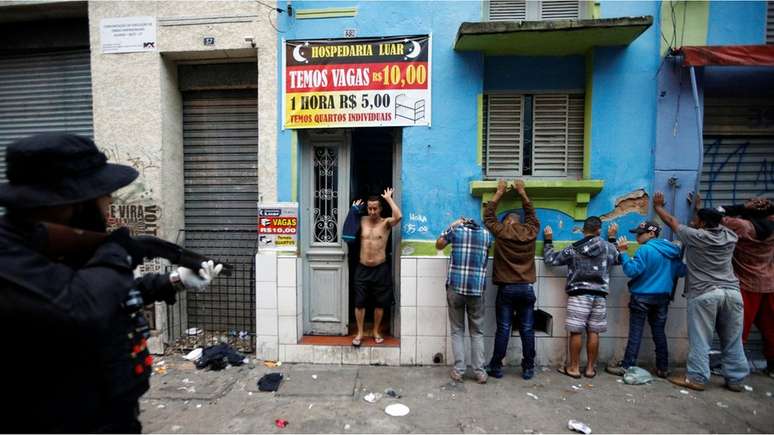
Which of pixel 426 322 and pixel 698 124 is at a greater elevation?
pixel 698 124

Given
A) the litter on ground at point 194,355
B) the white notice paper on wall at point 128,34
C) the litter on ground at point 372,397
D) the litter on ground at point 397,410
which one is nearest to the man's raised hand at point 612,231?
the litter on ground at point 397,410

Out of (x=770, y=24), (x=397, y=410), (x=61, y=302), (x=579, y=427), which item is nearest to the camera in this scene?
(x=61, y=302)

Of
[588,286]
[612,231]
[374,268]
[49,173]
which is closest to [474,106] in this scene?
[612,231]

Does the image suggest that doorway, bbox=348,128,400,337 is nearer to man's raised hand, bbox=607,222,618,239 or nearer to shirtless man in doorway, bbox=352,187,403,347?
shirtless man in doorway, bbox=352,187,403,347

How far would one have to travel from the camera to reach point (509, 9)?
4523mm

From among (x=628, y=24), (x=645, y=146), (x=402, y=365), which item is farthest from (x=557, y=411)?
(x=628, y=24)

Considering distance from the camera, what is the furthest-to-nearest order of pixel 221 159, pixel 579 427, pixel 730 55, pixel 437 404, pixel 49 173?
1. pixel 221 159
2. pixel 730 55
3. pixel 437 404
4. pixel 579 427
5. pixel 49 173

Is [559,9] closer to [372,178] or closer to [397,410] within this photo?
[372,178]

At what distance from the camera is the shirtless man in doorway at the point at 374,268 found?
4539mm

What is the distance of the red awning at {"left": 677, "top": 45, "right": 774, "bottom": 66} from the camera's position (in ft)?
12.6

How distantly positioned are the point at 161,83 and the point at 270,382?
159 inches

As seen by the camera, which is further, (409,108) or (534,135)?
A: (534,135)

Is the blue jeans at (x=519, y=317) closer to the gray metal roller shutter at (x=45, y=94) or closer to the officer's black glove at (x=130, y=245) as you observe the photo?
the officer's black glove at (x=130, y=245)

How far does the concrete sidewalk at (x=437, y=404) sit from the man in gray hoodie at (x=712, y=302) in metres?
0.24
